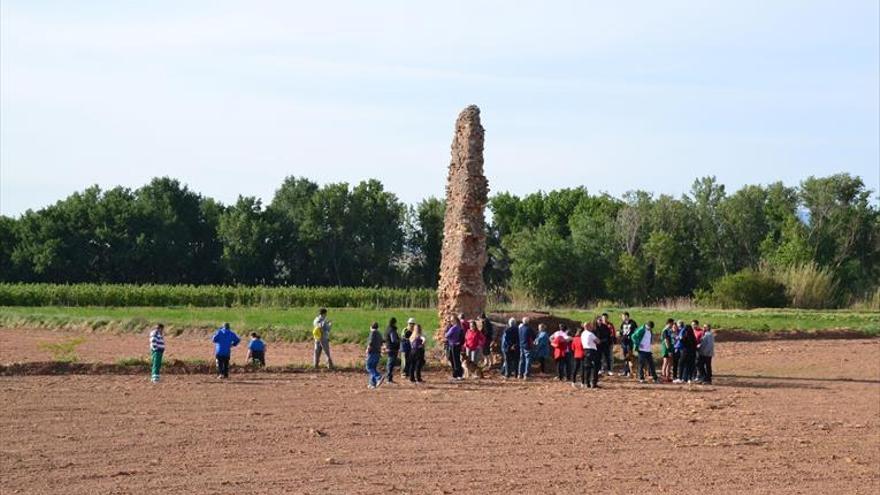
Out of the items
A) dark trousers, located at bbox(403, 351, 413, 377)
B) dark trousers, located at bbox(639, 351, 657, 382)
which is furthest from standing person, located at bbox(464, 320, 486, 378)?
dark trousers, located at bbox(639, 351, 657, 382)

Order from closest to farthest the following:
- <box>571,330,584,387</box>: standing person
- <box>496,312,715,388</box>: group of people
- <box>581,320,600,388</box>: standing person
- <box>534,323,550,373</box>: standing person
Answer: <box>581,320,600,388</box>: standing person → <box>571,330,584,387</box>: standing person → <box>496,312,715,388</box>: group of people → <box>534,323,550,373</box>: standing person

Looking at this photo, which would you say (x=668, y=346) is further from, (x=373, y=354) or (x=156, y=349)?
(x=156, y=349)

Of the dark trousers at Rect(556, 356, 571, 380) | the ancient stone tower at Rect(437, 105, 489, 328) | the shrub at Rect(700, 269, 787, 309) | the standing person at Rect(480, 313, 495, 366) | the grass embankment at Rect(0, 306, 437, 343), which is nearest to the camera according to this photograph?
the dark trousers at Rect(556, 356, 571, 380)

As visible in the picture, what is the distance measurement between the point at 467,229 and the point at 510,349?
416cm

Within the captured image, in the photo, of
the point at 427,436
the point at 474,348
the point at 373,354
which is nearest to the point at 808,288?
the point at 474,348

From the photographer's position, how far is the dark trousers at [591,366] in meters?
28.1

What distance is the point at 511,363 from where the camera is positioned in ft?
102

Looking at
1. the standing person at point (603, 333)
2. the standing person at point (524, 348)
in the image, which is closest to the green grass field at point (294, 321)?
the standing person at point (524, 348)

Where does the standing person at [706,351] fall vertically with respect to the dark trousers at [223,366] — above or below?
above

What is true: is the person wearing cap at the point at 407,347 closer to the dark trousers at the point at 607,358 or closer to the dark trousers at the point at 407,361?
the dark trousers at the point at 407,361

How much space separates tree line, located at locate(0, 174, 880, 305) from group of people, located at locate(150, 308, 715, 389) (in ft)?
152

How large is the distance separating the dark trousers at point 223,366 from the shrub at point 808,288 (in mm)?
52359

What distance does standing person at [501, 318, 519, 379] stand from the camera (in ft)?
101

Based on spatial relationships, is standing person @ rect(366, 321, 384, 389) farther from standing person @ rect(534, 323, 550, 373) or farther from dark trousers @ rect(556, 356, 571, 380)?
standing person @ rect(534, 323, 550, 373)
